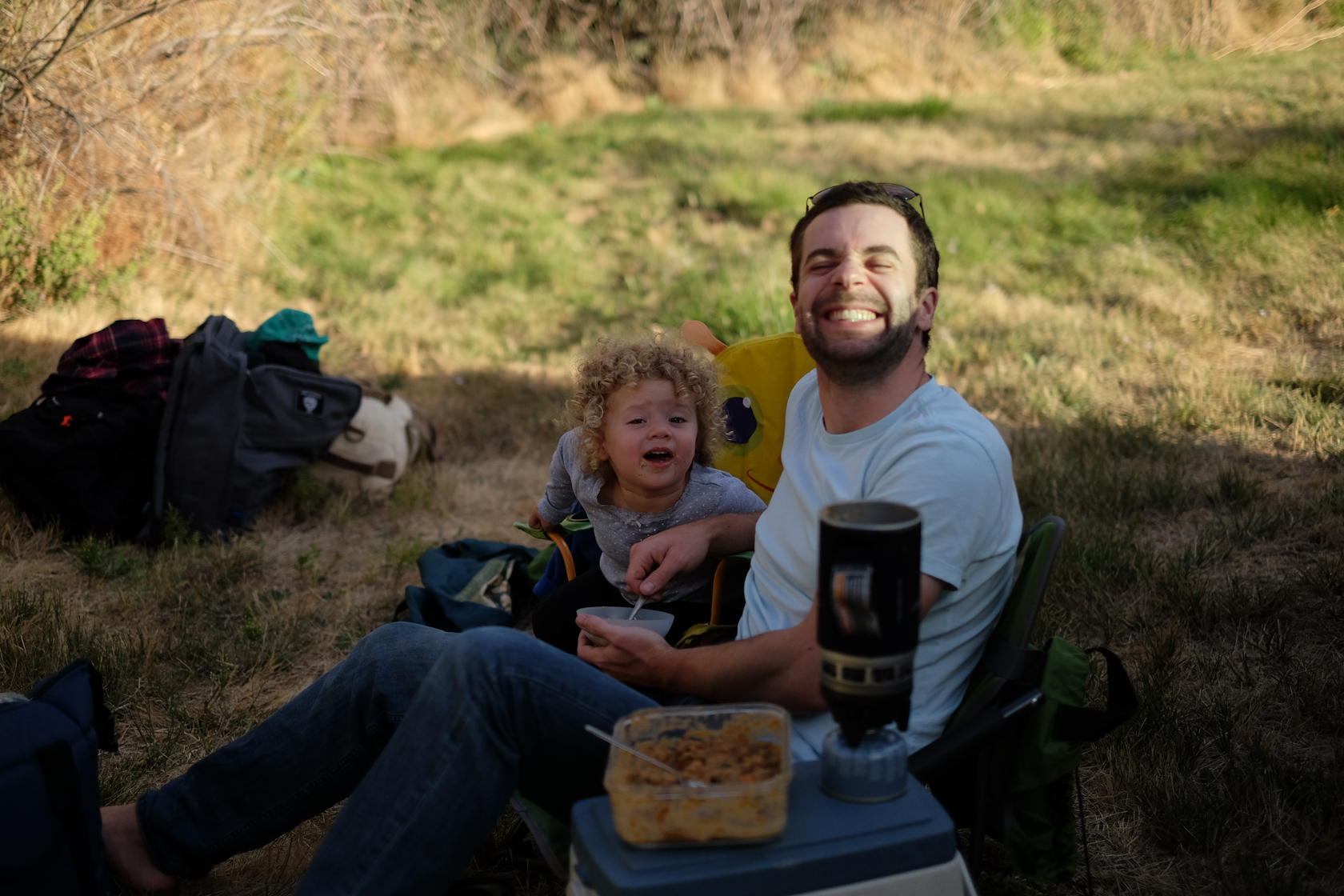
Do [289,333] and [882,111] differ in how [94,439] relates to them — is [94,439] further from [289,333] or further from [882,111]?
[882,111]

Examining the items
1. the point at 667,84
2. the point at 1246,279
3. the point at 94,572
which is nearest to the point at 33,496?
the point at 94,572

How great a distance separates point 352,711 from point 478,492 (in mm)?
3362

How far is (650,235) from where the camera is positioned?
8.91 metres

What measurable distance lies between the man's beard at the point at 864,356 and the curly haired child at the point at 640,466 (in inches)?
29.9

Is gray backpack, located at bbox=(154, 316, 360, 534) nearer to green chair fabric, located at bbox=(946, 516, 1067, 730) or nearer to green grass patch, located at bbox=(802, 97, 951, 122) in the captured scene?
green chair fabric, located at bbox=(946, 516, 1067, 730)

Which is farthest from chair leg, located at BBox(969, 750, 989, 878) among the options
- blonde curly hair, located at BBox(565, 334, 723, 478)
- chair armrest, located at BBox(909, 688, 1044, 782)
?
blonde curly hair, located at BBox(565, 334, 723, 478)

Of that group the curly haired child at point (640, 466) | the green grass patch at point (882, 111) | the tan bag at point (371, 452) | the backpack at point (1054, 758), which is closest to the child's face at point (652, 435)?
the curly haired child at point (640, 466)

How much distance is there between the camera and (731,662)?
78.3 inches

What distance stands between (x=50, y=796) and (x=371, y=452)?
3203 mm

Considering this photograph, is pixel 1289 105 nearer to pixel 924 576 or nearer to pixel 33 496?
pixel 924 576

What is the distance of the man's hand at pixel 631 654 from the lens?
2.12 metres

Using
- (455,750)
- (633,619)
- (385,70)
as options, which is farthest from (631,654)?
(385,70)

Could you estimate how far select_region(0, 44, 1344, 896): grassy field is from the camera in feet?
9.25

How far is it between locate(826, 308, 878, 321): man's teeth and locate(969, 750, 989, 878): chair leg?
0.89m
